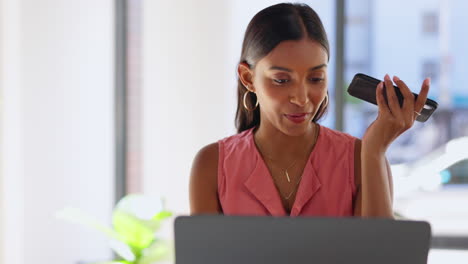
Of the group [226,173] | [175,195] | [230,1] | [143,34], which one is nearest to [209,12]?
[230,1]

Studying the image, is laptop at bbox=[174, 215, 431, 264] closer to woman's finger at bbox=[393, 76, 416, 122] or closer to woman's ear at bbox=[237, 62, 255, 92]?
woman's finger at bbox=[393, 76, 416, 122]

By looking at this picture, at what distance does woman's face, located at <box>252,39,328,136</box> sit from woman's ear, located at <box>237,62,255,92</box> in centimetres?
7

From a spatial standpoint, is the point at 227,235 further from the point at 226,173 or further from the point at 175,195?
the point at 175,195

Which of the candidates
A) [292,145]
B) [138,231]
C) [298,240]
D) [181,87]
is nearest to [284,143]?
[292,145]

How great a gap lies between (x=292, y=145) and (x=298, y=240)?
57cm

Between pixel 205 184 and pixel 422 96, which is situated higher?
pixel 422 96

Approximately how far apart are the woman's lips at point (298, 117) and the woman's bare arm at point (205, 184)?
0.21 metres

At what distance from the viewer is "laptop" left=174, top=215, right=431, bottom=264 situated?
0.90 metres

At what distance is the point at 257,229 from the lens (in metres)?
0.93

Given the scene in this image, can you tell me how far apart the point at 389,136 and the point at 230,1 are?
278cm

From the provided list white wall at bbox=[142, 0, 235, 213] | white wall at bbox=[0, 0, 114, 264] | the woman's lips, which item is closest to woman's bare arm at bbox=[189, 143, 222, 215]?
the woman's lips

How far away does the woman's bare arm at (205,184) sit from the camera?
1.46 meters

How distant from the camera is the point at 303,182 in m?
1.41

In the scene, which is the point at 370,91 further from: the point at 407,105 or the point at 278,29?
the point at 278,29
